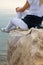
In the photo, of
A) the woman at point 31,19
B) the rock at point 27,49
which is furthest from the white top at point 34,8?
the rock at point 27,49

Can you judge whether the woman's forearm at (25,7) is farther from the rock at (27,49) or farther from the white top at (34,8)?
the rock at (27,49)

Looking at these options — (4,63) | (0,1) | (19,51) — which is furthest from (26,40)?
(0,1)

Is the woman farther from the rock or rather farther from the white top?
the rock

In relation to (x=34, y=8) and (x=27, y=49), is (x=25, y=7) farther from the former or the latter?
(x=27, y=49)

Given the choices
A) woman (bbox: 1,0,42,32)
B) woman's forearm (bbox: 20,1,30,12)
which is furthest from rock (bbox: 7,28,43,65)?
woman's forearm (bbox: 20,1,30,12)

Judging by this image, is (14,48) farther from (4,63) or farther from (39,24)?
(39,24)

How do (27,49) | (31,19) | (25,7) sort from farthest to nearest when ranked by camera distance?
1. (25,7)
2. (31,19)
3. (27,49)

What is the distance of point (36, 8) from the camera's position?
1968mm

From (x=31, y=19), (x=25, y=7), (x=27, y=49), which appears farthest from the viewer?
(x=25, y=7)

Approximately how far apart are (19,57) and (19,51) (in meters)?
0.05

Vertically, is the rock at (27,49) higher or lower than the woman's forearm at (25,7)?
lower

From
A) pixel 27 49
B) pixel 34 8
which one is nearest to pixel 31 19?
pixel 34 8

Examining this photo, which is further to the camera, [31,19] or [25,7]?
[25,7]

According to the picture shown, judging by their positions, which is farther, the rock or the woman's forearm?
the woman's forearm
